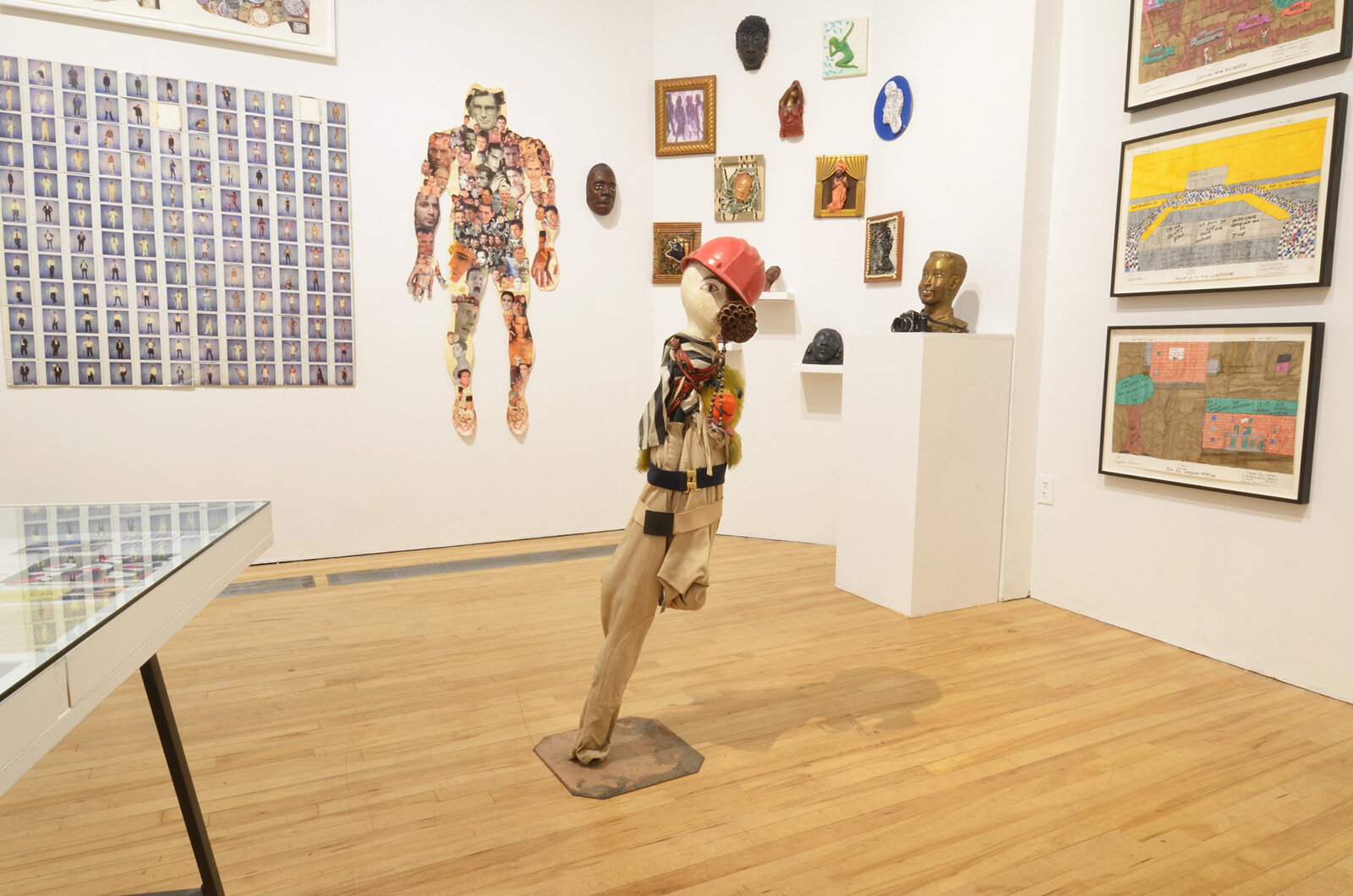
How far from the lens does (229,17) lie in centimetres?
381

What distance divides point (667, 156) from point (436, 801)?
382cm

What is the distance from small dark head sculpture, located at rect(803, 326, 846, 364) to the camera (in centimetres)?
436

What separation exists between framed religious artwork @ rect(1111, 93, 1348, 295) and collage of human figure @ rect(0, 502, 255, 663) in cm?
308

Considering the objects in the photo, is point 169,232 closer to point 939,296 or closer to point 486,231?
point 486,231

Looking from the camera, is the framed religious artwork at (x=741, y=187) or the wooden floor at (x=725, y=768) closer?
the wooden floor at (x=725, y=768)

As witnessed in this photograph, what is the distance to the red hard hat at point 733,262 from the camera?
6.70 feet

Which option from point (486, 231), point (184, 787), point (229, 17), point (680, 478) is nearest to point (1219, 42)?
point (680, 478)

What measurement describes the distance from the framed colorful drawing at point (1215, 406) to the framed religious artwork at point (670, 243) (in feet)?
7.77

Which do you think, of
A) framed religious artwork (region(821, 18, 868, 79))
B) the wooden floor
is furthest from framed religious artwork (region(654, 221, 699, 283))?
the wooden floor

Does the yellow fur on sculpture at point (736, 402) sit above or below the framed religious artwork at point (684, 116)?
below

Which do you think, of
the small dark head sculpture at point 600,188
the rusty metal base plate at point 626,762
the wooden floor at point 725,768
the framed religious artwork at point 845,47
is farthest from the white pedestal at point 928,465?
the small dark head sculpture at point 600,188

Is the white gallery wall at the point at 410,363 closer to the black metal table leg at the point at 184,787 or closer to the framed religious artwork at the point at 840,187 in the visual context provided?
the framed religious artwork at the point at 840,187

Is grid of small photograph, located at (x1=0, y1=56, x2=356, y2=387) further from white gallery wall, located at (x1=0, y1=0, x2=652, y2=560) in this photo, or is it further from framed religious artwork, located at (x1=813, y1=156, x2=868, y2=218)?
framed religious artwork, located at (x1=813, y1=156, x2=868, y2=218)

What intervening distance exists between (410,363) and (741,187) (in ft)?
6.77
